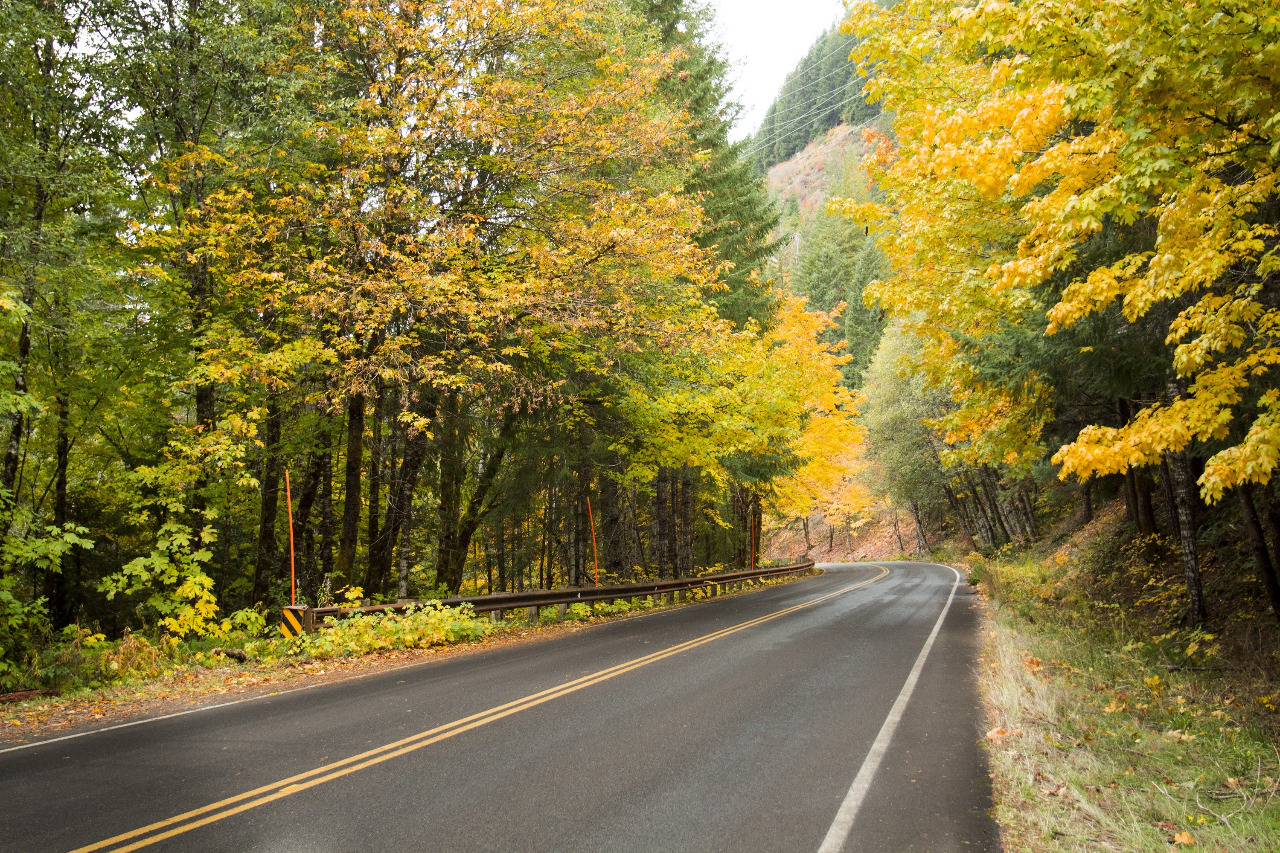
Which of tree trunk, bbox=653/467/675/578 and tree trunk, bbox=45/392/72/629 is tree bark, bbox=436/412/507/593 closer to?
tree trunk, bbox=653/467/675/578

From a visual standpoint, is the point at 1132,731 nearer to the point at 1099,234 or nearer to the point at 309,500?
the point at 1099,234

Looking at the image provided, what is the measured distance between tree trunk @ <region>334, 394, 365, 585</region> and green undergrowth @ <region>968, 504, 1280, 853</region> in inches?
456

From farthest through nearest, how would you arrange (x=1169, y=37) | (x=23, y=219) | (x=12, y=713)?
(x=23, y=219) → (x=12, y=713) → (x=1169, y=37)

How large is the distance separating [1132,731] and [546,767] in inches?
220

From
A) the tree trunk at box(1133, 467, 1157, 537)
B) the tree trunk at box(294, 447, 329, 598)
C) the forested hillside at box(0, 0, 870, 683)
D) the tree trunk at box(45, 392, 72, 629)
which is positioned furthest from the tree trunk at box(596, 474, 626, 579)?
the tree trunk at box(1133, 467, 1157, 537)

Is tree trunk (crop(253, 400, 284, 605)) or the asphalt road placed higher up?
tree trunk (crop(253, 400, 284, 605))

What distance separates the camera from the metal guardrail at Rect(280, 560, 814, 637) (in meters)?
11.3

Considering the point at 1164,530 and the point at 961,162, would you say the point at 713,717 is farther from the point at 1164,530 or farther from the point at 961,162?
the point at 1164,530

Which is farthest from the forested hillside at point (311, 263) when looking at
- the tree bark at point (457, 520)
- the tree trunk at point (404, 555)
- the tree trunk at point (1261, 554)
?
the tree trunk at point (1261, 554)

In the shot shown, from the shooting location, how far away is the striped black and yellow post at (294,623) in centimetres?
1119

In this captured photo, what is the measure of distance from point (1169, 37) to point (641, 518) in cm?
2792

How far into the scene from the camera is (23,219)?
33.1 feet

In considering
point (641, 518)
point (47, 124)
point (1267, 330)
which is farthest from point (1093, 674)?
point (641, 518)

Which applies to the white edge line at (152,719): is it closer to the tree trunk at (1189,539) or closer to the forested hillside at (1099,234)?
the forested hillside at (1099,234)
